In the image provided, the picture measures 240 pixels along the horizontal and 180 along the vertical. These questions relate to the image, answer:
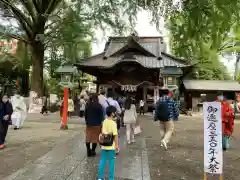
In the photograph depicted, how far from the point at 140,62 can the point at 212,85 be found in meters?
10.7

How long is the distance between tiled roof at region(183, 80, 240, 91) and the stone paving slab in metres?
23.3

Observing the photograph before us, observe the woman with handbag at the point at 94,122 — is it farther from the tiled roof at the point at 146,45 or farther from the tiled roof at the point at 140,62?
the tiled roof at the point at 146,45

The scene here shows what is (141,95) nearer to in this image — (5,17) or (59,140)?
(5,17)

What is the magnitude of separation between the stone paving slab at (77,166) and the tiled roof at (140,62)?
657 inches

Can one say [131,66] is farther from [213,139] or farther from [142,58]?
[213,139]

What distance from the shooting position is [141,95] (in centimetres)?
2956

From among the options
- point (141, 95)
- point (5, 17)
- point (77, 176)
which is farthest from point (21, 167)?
point (141, 95)

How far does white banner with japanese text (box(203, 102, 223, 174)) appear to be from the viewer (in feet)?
17.2

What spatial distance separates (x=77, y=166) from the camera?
645 cm

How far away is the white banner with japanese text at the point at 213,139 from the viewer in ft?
17.2

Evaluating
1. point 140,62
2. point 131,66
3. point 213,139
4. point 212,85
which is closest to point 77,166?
point 213,139

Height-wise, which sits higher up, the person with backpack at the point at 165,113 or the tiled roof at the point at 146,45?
the tiled roof at the point at 146,45

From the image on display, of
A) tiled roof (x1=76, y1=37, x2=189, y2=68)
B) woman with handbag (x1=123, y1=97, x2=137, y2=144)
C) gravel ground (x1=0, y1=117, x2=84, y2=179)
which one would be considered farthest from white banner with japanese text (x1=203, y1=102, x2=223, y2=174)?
tiled roof (x1=76, y1=37, x2=189, y2=68)

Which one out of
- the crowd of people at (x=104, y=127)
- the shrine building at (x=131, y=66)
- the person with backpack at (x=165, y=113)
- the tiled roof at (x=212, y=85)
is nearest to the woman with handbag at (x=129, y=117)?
the crowd of people at (x=104, y=127)
